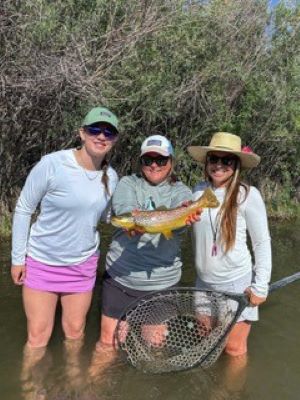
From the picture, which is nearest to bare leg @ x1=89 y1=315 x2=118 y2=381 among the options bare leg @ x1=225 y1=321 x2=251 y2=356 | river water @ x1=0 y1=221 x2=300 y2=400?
river water @ x1=0 y1=221 x2=300 y2=400

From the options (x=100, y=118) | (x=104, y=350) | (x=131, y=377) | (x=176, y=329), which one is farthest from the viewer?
(x=131, y=377)

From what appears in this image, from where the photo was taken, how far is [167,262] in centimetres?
425

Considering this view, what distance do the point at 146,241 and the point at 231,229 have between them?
747 millimetres

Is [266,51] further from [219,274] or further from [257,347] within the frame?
[219,274]

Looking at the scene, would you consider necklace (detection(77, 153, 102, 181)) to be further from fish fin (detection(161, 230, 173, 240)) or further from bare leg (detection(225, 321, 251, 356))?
bare leg (detection(225, 321, 251, 356))

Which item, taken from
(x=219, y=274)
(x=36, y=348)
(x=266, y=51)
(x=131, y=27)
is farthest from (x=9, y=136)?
(x=266, y=51)

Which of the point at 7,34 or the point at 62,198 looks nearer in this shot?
the point at 62,198

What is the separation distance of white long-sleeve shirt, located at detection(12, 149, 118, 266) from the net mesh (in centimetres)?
81

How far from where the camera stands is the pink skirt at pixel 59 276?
4141 millimetres

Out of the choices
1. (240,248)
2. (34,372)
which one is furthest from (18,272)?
(240,248)

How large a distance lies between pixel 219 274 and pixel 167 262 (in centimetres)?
48

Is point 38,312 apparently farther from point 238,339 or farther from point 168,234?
point 238,339

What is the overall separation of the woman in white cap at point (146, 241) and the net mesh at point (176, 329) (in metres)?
0.14

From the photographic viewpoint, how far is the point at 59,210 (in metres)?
4.02
